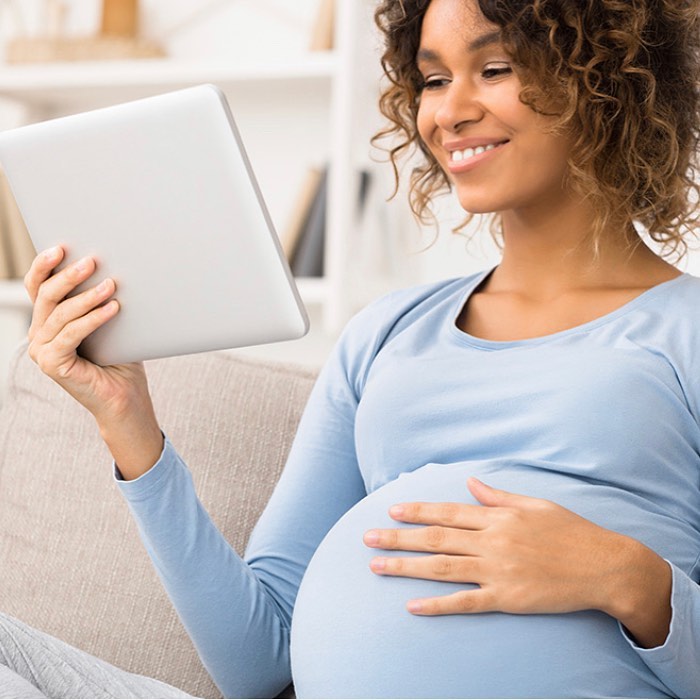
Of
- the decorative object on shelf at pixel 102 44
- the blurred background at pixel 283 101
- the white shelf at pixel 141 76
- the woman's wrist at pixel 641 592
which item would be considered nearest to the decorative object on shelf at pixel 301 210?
the blurred background at pixel 283 101

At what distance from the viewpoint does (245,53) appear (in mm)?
2834

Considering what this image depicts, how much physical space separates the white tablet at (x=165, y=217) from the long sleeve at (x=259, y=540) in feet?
0.67

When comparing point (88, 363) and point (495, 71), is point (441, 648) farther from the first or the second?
point (495, 71)

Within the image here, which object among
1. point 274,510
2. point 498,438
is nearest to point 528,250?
point 498,438

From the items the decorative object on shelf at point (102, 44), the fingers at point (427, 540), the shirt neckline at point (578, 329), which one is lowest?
the decorative object on shelf at point (102, 44)

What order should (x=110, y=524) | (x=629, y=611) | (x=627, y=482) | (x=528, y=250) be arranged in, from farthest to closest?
(x=110, y=524) → (x=528, y=250) → (x=627, y=482) → (x=629, y=611)

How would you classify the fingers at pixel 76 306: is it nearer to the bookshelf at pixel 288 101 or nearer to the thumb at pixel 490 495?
the thumb at pixel 490 495

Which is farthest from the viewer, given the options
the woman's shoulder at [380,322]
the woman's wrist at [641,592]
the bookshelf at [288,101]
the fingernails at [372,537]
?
the bookshelf at [288,101]

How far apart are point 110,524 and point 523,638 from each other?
0.63 m

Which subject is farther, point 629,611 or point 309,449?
point 309,449

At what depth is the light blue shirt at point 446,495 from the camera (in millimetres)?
980

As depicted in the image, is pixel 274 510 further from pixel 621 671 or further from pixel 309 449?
pixel 621 671

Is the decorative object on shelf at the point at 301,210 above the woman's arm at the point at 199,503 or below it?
below

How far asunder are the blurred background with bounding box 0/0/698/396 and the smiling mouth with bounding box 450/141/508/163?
3.90 ft
